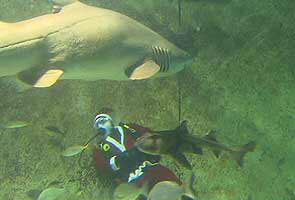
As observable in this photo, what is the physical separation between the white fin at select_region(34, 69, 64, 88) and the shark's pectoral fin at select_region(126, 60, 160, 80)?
0.63m

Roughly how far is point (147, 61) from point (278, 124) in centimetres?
261

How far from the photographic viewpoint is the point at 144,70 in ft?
11.4

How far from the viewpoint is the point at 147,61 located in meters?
3.55

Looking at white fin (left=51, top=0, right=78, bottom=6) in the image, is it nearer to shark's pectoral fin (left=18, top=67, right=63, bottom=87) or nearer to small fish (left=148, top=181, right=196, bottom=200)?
shark's pectoral fin (left=18, top=67, right=63, bottom=87)

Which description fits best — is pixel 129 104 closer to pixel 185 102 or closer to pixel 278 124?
pixel 185 102

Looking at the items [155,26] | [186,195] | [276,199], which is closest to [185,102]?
[155,26]

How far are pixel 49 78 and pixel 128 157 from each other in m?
1.23

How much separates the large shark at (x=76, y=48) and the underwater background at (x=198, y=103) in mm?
1648

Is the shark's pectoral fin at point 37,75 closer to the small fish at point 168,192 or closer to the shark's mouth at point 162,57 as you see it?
the shark's mouth at point 162,57

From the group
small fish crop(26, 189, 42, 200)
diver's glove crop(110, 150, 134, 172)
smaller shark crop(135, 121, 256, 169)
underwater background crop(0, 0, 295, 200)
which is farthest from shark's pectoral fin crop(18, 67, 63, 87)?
small fish crop(26, 189, 42, 200)

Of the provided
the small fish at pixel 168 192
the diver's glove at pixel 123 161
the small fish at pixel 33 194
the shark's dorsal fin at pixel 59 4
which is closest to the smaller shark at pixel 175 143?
the small fish at pixel 168 192

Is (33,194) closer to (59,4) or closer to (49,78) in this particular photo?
(49,78)

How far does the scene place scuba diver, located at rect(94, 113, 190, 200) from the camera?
13.1 ft

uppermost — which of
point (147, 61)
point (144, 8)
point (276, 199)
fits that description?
point (147, 61)
